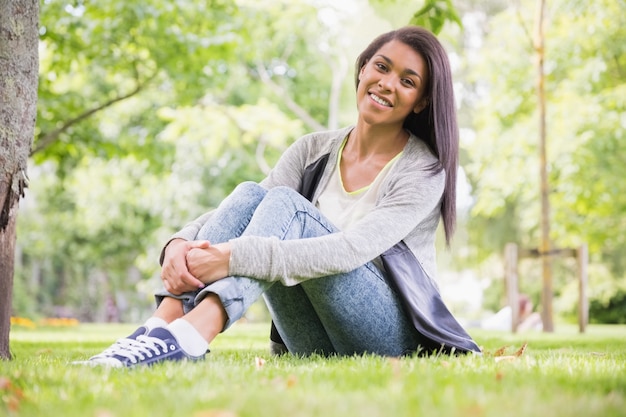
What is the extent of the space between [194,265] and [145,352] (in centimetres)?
34

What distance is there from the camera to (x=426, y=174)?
312 cm

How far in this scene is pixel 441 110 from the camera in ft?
10.7

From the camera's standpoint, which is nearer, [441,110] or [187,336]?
[187,336]

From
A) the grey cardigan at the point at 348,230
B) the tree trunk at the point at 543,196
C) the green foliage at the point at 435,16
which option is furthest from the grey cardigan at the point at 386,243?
the tree trunk at the point at 543,196

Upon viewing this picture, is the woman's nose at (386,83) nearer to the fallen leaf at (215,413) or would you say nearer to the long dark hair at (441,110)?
the long dark hair at (441,110)

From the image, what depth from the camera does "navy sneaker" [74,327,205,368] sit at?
2.35 m

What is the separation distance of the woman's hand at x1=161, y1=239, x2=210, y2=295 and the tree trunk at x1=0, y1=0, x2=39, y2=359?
964 mm

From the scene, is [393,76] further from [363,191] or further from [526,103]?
[526,103]

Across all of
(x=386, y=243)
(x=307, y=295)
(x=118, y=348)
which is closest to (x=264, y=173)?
(x=307, y=295)

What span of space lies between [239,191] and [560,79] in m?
11.9

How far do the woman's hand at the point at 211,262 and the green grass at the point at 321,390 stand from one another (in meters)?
0.29

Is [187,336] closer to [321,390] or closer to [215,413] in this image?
[321,390]

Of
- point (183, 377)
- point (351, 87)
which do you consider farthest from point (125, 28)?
point (351, 87)

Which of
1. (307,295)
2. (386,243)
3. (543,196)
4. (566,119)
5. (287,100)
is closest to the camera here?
(386,243)
